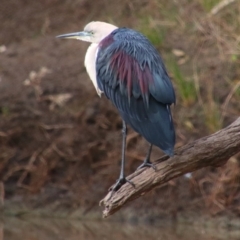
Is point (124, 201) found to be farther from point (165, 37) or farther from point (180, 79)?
point (165, 37)

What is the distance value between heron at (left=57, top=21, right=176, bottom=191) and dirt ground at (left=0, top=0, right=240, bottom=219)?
2.30 metres

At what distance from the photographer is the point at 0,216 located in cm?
784

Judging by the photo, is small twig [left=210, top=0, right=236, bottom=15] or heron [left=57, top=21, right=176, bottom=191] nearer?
heron [left=57, top=21, right=176, bottom=191]

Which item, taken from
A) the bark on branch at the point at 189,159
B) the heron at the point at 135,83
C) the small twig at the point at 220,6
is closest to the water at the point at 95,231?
the heron at the point at 135,83

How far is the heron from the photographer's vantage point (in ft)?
15.6

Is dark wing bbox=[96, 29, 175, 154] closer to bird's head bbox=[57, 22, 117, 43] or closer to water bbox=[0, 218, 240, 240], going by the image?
bird's head bbox=[57, 22, 117, 43]

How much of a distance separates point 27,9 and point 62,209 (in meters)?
3.00

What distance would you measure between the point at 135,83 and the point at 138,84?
0.10ft

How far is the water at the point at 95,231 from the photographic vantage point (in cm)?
700

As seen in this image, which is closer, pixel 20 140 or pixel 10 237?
pixel 10 237

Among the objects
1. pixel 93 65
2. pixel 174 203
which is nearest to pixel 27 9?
pixel 174 203

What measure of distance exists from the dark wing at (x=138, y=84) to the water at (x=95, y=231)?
7.16ft

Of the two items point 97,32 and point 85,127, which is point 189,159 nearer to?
point 97,32

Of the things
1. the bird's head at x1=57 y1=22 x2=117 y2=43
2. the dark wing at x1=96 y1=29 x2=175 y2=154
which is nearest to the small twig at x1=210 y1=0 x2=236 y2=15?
the bird's head at x1=57 y1=22 x2=117 y2=43
